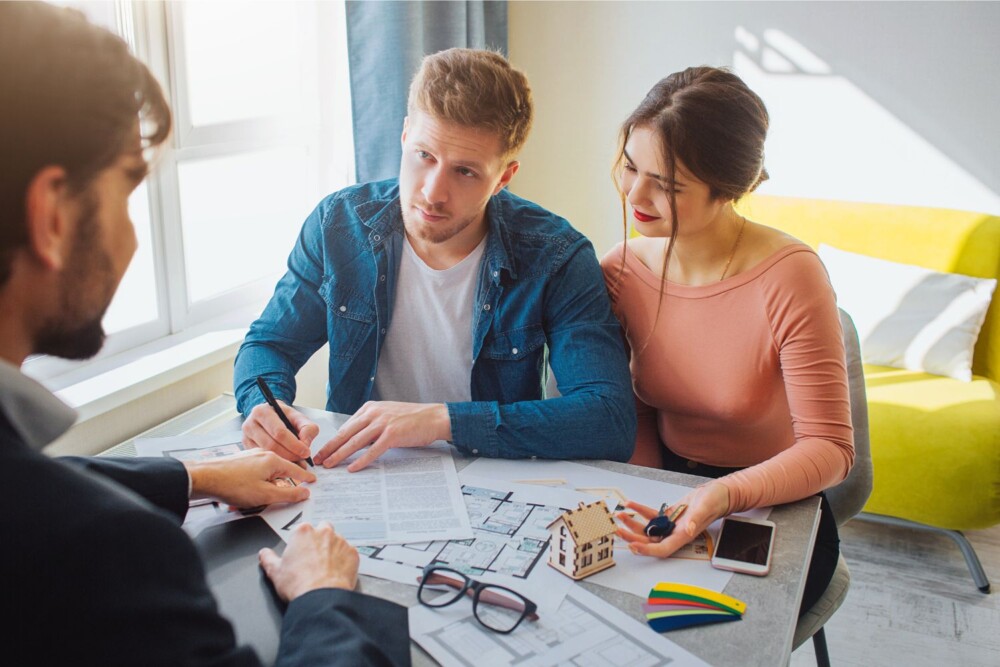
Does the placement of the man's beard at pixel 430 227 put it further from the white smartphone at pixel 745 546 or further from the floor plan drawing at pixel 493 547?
the white smartphone at pixel 745 546

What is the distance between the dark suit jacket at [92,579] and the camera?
0.62 m

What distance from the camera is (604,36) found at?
3.42 meters

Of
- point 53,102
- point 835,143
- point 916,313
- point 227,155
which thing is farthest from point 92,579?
point 835,143

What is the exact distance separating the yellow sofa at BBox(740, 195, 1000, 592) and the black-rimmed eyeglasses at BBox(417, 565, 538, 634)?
1.67 metres

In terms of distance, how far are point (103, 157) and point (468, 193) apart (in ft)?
3.07

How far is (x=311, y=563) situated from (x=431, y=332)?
2.54 feet

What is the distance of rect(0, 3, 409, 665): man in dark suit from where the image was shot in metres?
0.63

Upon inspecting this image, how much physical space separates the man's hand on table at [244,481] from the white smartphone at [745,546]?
0.56 meters

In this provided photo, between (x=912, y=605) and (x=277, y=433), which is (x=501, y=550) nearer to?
(x=277, y=433)

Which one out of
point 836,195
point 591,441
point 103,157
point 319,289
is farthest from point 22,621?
point 836,195

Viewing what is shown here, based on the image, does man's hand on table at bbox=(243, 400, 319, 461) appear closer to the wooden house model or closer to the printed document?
the printed document

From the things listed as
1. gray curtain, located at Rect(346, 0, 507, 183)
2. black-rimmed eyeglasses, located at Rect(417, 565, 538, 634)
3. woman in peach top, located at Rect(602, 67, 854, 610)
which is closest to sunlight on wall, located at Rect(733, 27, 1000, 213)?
gray curtain, located at Rect(346, 0, 507, 183)

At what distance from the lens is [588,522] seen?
3.43ft

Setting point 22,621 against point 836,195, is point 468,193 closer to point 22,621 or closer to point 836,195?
point 22,621
